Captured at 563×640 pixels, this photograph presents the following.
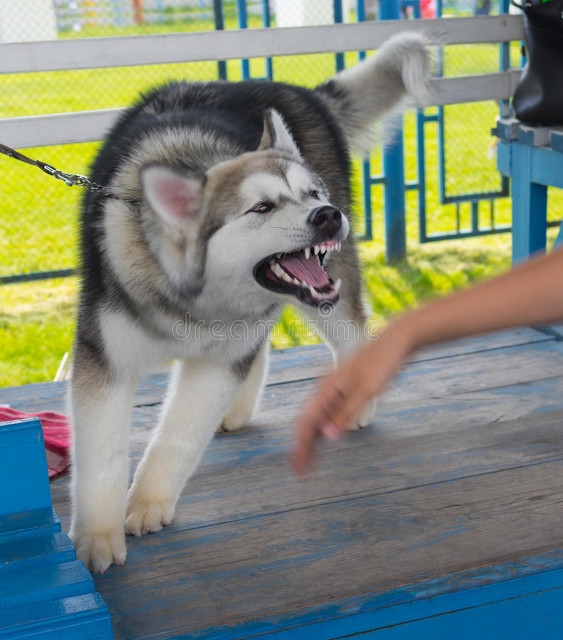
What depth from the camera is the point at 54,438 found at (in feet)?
8.50

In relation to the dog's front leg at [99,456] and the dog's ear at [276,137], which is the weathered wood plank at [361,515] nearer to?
the dog's front leg at [99,456]

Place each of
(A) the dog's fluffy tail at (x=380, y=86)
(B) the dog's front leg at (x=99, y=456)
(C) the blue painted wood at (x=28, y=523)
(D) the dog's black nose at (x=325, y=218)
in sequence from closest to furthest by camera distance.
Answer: (C) the blue painted wood at (x=28, y=523) < (D) the dog's black nose at (x=325, y=218) < (B) the dog's front leg at (x=99, y=456) < (A) the dog's fluffy tail at (x=380, y=86)

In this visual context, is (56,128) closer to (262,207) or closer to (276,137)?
(276,137)

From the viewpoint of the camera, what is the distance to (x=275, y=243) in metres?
1.87

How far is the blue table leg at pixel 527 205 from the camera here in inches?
138

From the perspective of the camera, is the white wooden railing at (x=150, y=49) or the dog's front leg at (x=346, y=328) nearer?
the dog's front leg at (x=346, y=328)

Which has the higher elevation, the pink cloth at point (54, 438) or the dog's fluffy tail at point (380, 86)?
the dog's fluffy tail at point (380, 86)

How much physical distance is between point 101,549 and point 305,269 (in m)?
0.76

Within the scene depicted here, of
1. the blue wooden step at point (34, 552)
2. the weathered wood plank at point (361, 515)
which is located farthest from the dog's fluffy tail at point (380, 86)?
the blue wooden step at point (34, 552)

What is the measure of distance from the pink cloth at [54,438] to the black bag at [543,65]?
2.14 metres

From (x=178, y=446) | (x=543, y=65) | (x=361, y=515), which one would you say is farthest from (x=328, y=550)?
(x=543, y=65)

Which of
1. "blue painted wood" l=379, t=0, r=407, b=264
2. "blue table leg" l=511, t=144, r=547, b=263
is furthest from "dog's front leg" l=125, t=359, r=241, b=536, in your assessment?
"blue painted wood" l=379, t=0, r=407, b=264

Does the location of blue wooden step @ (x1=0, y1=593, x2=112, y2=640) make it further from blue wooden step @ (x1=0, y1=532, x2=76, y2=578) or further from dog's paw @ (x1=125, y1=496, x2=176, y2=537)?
dog's paw @ (x1=125, y1=496, x2=176, y2=537)

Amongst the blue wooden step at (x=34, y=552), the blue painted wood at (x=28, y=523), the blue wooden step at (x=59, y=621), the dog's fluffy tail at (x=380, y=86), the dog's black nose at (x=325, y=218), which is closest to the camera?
the blue wooden step at (x=59, y=621)
